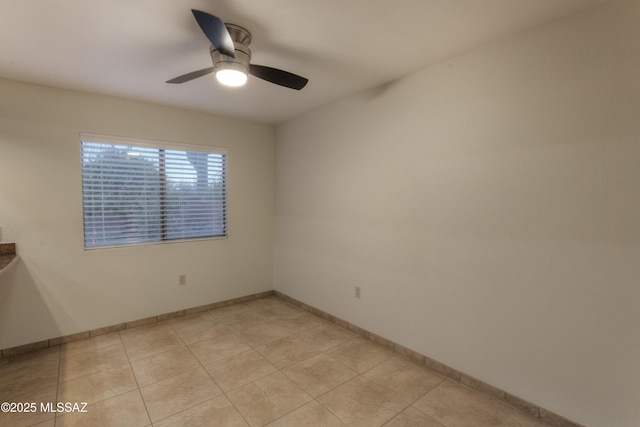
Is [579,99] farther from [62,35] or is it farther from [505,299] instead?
[62,35]

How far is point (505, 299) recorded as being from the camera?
2016 mm

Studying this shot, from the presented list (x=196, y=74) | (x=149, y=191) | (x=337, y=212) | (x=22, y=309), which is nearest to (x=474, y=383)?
(x=337, y=212)

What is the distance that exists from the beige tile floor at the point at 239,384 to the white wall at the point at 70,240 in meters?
0.30

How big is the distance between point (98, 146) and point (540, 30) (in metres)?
3.83

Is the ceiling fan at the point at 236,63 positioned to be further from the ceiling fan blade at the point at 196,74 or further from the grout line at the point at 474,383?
the grout line at the point at 474,383

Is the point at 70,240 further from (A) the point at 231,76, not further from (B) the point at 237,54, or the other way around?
(B) the point at 237,54

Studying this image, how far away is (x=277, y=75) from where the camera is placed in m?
2.04

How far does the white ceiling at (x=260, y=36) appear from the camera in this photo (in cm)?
163

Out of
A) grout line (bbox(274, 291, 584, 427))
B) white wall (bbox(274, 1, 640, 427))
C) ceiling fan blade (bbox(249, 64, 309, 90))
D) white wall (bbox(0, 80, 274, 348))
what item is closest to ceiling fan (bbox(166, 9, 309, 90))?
ceiling fan blade (bbox(249, 64, 309, 90))

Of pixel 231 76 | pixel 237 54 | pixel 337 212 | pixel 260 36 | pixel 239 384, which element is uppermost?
pixel 260 36

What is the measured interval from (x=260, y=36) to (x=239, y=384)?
2484 millimetres

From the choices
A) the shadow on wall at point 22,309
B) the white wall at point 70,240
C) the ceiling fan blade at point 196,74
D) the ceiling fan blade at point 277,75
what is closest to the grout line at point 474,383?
the white wall at point 70,240

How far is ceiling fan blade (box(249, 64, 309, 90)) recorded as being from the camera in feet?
6.52

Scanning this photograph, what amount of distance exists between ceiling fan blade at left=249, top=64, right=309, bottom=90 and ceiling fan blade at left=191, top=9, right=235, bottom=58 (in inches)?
10.6
